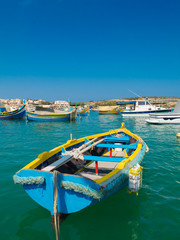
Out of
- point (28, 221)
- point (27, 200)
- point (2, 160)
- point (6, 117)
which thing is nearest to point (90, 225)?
point (28, 221)

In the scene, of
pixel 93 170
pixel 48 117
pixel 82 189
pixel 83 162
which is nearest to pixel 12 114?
pixel 48 117

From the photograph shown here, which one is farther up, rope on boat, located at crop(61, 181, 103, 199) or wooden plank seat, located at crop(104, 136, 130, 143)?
rope on boat, located at crop(61, 181, 103, 199)

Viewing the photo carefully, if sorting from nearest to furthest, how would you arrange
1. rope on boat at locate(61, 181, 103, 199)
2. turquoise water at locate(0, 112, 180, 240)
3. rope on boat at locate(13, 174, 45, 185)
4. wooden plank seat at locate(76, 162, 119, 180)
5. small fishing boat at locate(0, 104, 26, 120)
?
rope on boat at locate(61, 181, 103, 199), rope on boat at locate(13, 174, 45, 185), turquoise water at locate(0, 112, 180, 240), wooden plank seat at locate(76, 162, 119, 180), small fishing boat at locate(0, 104, 26, 120)

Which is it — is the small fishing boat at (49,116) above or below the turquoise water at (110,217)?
above

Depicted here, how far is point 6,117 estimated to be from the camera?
38938 millimetres

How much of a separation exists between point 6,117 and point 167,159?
1568 inches

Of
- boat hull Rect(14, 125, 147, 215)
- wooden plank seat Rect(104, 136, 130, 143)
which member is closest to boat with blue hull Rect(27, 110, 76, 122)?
wooden plank seat Rect(104, 136, 130, 143)

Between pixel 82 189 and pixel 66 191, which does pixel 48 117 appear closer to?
pixel 66 191

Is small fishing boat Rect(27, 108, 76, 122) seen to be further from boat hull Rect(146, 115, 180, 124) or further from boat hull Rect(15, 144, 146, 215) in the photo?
boat hull Rect(15, 144, 146, 215)

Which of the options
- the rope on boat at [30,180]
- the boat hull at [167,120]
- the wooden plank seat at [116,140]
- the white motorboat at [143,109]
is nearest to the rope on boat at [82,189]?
the rope on boat at [30,180]

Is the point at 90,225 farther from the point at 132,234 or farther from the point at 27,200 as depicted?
the point at 27,200

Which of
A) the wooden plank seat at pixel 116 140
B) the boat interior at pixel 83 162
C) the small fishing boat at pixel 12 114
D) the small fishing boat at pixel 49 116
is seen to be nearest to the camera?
the boat interior at pixel 83 162

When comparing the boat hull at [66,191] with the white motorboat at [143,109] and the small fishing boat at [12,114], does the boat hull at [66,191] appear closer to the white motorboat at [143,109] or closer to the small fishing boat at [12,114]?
the white motorboat at [143,109]

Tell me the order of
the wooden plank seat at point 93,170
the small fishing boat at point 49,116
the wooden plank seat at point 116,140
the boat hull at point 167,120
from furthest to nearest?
the small fishing boat at point 49,116 → the boat hull at point 167,120 → the wooden plank seat at point 116,140 → the wooden plank seat at point 93,170
